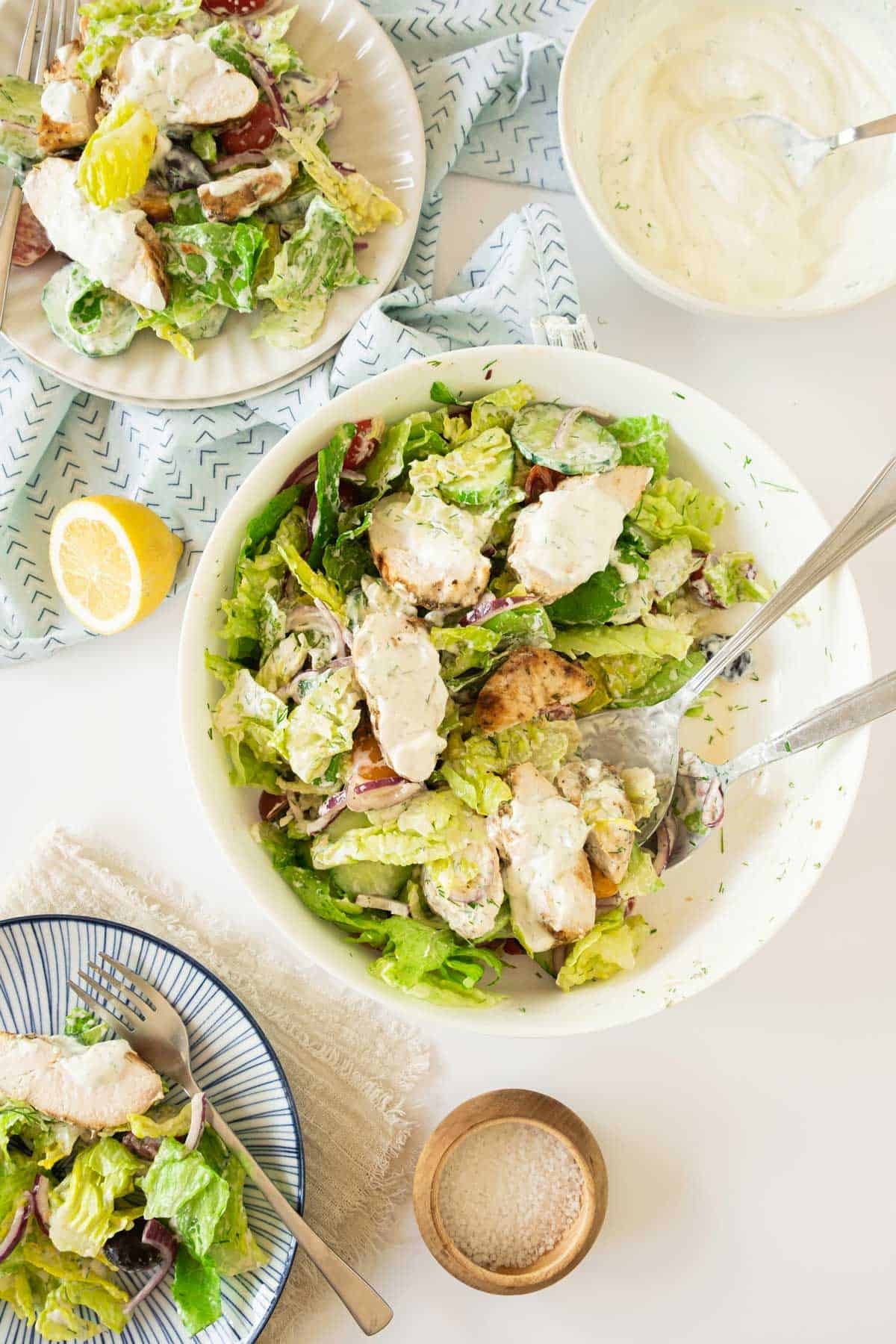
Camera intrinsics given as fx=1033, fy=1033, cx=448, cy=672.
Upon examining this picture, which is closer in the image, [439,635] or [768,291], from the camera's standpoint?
[439,635]

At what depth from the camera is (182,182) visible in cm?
207

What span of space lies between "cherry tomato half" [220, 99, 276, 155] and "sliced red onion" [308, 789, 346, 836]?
1293mm

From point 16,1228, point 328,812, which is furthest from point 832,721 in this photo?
point 16,1228

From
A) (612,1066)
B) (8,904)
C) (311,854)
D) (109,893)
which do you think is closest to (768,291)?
(311,854)

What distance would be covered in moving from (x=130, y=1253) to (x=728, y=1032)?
50.4 inches

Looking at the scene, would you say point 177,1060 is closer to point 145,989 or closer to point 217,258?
point 145,989

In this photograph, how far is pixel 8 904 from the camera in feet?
7.11

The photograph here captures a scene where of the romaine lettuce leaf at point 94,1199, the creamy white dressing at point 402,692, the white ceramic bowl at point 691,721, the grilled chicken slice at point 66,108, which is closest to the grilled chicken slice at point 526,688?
the creamy white dressing at point 402,692

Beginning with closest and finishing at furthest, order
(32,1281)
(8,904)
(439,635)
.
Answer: (439,635) < (32,1281) < (8,904)

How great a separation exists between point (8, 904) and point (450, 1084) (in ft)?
3.28

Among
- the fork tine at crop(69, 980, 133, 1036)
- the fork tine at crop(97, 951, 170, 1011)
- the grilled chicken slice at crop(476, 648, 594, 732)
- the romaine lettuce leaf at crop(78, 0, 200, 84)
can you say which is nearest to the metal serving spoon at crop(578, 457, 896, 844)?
the grilled chicken slice at crop(476, 648, 594, 732)

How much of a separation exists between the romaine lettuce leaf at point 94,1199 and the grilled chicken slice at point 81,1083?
71mm

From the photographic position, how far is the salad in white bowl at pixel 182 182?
1.98 meters

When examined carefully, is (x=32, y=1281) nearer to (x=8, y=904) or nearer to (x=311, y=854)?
(x=8, y=904)
